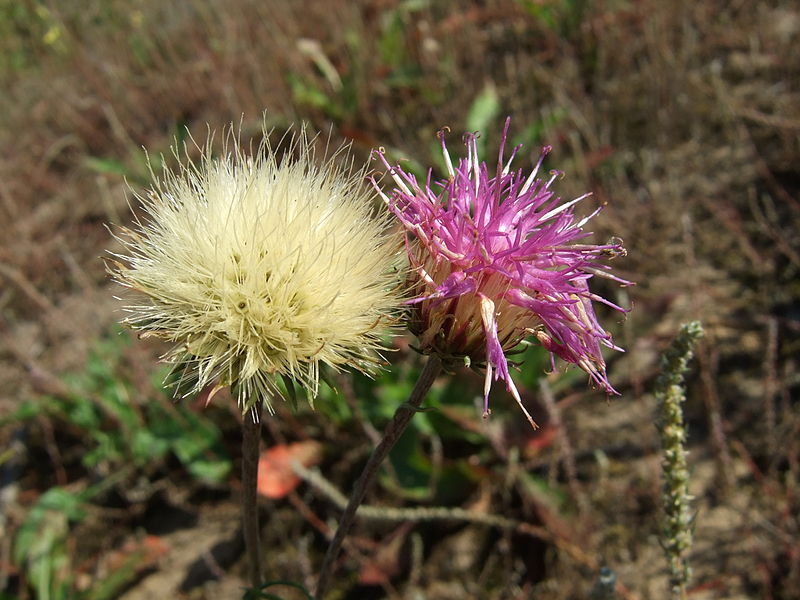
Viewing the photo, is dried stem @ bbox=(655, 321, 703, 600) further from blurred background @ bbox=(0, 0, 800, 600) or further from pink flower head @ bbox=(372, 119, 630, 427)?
blurred background @ bbox=(0, 0, 800, 600)

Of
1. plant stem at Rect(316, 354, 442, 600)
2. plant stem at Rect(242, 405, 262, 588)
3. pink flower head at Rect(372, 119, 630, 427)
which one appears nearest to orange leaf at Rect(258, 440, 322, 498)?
plant stem at Rect(242, 405, 262, 588)

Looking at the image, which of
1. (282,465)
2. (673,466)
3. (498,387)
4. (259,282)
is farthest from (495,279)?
(282,465)

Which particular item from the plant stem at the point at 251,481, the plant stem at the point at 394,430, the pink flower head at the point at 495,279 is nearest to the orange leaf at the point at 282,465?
the plant stem at the point at 251,481

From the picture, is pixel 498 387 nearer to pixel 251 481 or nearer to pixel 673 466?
pixel 673 466

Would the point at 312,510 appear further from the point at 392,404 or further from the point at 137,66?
the point at 137,66

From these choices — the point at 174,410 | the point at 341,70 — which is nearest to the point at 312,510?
the point at 174,410

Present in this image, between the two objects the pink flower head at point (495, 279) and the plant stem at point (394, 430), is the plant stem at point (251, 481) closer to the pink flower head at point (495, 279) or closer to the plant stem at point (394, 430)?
the plant stem at point (394, 430)
